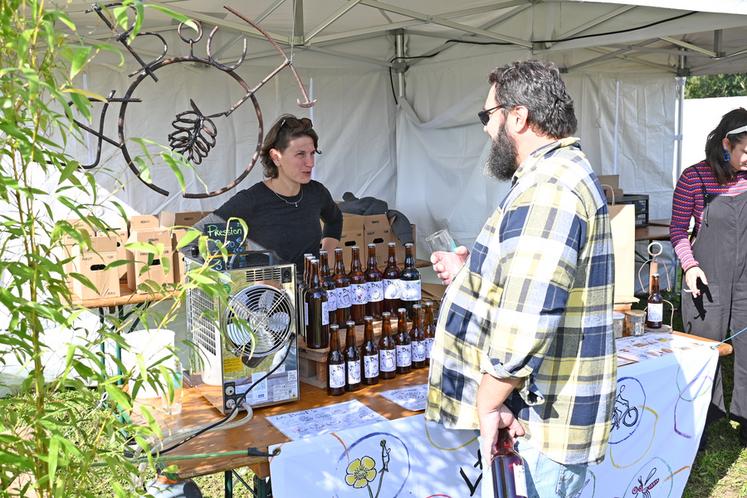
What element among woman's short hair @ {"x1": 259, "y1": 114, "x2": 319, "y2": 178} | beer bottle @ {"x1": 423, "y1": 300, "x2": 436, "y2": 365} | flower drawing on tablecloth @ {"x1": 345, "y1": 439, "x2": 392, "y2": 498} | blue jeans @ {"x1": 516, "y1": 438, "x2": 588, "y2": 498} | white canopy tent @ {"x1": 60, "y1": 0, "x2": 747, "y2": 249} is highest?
white canopy tent @ {"x1": 60, "y1": 0, "x2": 747, "y2": 249}

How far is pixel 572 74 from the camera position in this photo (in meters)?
6.43

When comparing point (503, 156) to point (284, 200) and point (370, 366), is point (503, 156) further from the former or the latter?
point (284, 200)

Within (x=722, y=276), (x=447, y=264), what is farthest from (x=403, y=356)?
(x=722, y=276)

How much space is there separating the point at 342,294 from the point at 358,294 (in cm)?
8

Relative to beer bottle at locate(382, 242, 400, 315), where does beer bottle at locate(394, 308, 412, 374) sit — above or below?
below

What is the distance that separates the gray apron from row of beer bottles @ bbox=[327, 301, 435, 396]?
169cm

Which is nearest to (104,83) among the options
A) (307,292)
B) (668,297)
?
(307,292)

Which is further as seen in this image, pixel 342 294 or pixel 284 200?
pixel 284 200

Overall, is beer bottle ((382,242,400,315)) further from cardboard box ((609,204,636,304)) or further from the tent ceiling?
the tent ceiling

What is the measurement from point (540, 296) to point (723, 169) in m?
2.17

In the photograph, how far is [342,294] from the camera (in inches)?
82.2

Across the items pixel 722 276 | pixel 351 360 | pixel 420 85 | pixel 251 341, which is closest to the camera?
pixel 251 341

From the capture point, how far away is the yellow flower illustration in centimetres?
180

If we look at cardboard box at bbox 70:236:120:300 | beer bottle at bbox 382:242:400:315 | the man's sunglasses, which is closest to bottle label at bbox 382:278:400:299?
beer bottle at bbox 382:242:400:315
